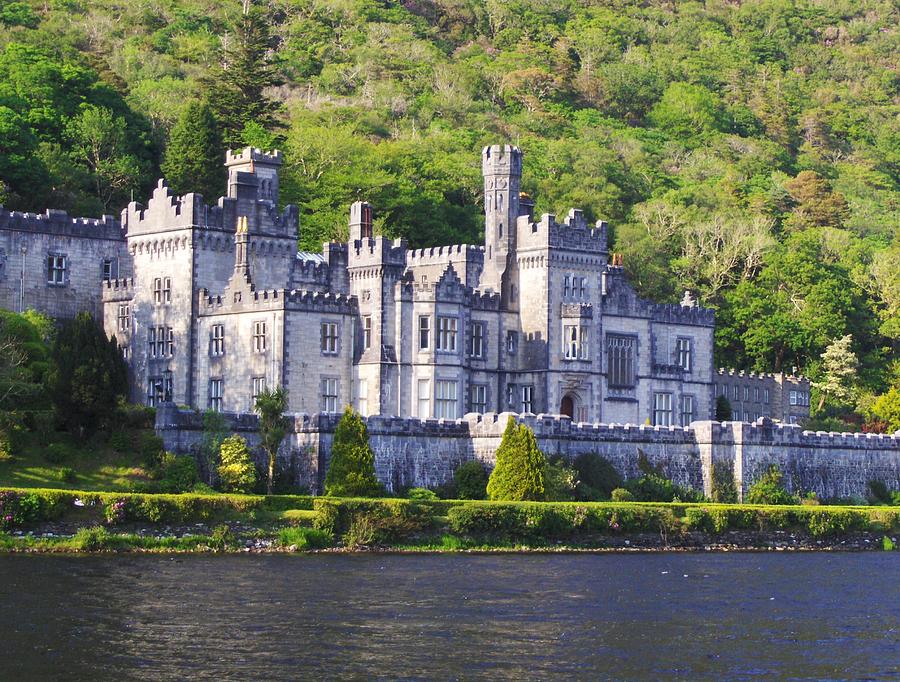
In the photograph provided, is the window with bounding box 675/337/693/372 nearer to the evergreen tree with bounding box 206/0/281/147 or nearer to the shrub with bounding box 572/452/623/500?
the shrub with bounding box 572/452/623/500

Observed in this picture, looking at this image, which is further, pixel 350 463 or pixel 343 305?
pixel 343 305

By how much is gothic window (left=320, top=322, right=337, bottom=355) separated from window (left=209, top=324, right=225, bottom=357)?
15.7 ft

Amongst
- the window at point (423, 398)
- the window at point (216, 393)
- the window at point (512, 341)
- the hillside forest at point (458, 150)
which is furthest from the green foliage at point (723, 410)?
the window at point (216, 393)

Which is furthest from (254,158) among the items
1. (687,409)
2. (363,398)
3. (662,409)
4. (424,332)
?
(687,409)

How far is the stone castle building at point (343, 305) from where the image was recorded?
92062 millimetres

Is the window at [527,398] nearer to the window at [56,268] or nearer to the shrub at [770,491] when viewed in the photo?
the shrub at [770,491]

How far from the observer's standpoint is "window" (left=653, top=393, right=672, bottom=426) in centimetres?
10319

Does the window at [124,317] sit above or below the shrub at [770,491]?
above

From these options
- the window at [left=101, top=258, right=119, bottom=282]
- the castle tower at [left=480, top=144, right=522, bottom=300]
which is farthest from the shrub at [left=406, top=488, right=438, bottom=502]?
the window at [left=101, top=258, right=119, bottom=282]

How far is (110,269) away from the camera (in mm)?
98188

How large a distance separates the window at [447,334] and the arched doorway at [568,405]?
7206 millimetres

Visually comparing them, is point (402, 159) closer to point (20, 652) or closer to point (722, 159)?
point (722, 159)

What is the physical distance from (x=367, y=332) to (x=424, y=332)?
8.68 feet

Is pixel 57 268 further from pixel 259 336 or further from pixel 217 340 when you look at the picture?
pixel 259 336
